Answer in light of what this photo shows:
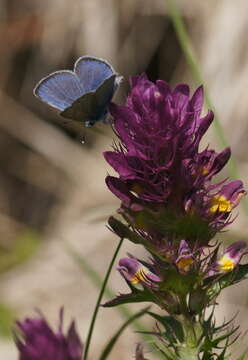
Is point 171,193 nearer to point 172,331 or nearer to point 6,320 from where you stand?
point 172,331

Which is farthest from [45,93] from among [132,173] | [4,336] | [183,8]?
[183,8]

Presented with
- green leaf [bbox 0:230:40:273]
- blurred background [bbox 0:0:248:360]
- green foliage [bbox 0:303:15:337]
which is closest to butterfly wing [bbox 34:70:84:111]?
blurred background [bbox 0:0:248:360]

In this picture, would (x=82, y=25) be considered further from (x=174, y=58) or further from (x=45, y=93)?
(x=45, y=93)

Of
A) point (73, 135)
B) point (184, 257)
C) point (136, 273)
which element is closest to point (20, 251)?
point (73, 135)

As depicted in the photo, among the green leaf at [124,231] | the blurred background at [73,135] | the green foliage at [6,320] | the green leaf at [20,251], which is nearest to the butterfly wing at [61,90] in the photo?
the green leaf at [124,231]

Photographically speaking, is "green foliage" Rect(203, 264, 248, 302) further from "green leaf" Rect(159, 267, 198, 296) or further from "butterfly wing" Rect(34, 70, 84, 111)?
"butterfly wing" Rect(34, 70, 84, 111)

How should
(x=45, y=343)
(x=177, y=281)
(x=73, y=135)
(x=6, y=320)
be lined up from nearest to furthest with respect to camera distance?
(x=45, y=343) < (x=177, y=281) < (x=6, y=320) < (x=73, y=135)
